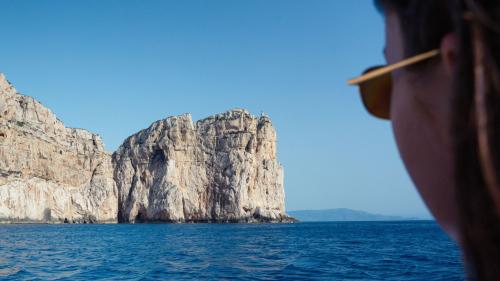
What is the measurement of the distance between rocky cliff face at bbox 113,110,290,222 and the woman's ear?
324 ft

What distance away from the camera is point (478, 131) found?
648mm

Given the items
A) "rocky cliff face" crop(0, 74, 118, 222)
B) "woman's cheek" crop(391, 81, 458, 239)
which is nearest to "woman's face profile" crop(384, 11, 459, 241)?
"woman's cheek" crop(391, 81, 458, 239)

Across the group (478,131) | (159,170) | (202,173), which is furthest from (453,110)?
(159,170)

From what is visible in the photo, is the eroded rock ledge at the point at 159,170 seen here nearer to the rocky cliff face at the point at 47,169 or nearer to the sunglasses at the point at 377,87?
the rocky cliff face at the point at 47,169

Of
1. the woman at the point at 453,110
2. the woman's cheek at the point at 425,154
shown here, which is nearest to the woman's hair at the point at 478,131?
the woman at the point at 453,110

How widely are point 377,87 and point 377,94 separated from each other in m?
0.03

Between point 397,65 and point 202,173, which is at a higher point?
point 202,173

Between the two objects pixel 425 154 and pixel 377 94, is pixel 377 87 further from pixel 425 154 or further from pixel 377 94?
pixel 425 154

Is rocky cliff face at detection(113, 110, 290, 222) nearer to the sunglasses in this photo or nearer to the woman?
the sunglasses

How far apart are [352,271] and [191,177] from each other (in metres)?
86.3

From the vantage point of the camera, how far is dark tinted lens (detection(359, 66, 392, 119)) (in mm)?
1071

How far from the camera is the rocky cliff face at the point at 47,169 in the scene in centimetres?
8675

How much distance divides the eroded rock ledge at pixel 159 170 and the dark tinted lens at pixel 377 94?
9829 centimetres

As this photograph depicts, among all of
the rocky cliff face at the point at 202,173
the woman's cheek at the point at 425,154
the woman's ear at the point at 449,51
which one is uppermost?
the rocky cliff face at the point at 202,173
